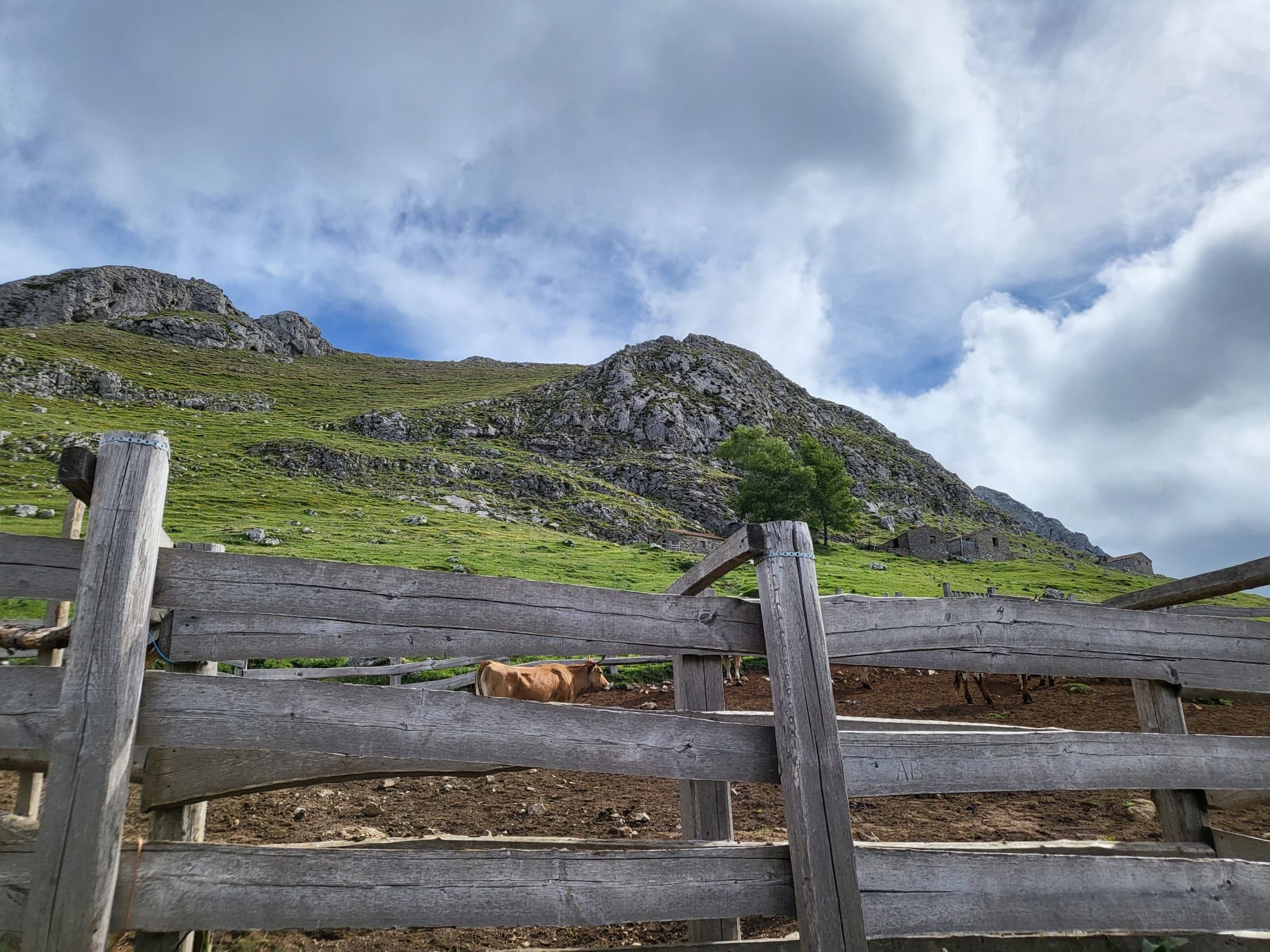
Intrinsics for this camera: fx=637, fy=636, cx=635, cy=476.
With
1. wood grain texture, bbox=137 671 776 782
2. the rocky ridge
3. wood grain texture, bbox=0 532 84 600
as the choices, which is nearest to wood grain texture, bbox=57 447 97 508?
wood grain texture, bbox=0 532 84 600

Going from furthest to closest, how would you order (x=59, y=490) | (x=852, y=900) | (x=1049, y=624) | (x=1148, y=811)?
(x=59, y=490), (x=1148, y=811), (x=1049, y=624), (x=852, y=900)

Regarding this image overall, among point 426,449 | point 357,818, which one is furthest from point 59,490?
point 357,818

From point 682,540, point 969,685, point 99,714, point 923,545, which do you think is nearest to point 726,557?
point 99,714

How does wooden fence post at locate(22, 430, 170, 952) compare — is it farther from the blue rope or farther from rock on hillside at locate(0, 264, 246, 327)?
rock on hillside at locate(0, 264, 246, 327)

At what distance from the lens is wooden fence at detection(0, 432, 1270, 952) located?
257 centimetres

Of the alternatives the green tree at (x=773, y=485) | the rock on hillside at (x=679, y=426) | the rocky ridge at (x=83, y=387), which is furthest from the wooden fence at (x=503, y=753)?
the rocky ridge at (x=83, y=387)

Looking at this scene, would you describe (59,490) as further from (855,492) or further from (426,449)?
(855,492)

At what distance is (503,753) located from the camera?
2904 millimetres

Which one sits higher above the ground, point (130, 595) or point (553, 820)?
point (130, 595)

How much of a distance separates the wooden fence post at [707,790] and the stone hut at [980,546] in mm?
74478

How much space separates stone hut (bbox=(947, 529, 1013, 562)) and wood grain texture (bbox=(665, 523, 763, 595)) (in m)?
74.2

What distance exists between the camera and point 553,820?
670 cm

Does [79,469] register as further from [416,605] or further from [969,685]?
[969,685]

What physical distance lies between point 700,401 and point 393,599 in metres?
123
